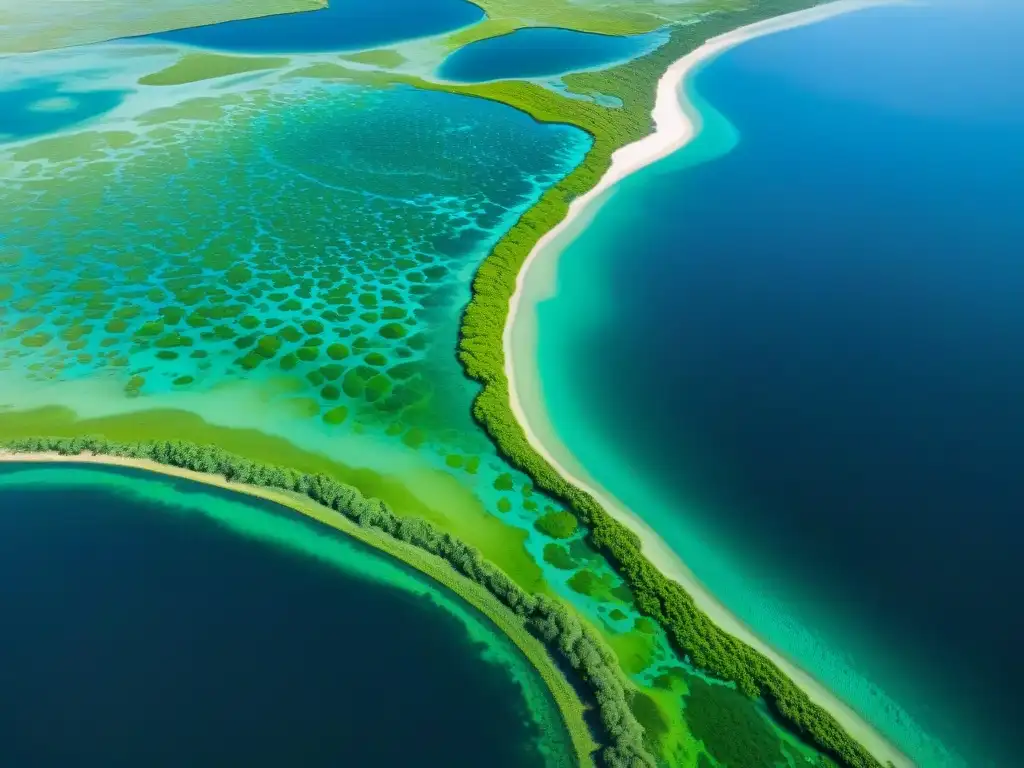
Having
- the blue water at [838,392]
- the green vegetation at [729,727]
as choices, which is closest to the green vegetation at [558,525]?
the blue water at [838,392]

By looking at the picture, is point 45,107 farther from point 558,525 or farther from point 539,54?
point 558,525

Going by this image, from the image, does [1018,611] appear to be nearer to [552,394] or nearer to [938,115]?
[552,394]

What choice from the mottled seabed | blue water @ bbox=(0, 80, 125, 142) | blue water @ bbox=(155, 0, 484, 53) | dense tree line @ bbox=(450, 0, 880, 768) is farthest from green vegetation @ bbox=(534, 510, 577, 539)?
blue water @ bbox=(155, 0, 484, 53)

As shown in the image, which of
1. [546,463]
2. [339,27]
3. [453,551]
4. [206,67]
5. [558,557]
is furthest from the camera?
[339,27]

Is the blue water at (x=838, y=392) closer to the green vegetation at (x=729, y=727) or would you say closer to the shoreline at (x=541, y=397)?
the shoreline at (x=541, y=397)

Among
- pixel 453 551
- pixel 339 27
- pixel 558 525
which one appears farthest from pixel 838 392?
pixel 339 27

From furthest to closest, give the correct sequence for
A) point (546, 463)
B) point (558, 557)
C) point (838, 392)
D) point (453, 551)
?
point (838, 392) → point (546, 463) → point (558, 557) → point (453, 551)
